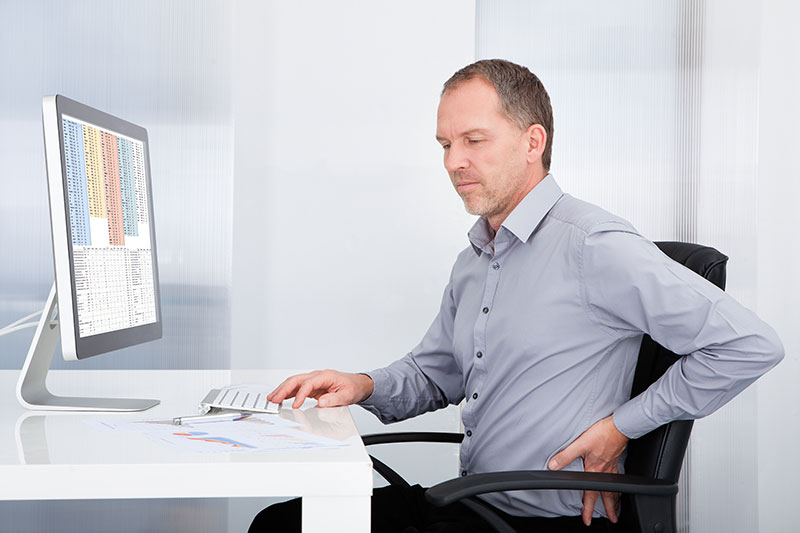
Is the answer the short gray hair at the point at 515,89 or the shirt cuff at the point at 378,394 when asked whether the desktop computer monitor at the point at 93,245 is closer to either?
the shirt cuff at the point at 378,394

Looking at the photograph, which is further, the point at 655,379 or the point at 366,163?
the point at 366,163

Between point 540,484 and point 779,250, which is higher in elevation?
point 779,250

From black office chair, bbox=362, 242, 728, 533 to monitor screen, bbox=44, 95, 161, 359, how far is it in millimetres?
556

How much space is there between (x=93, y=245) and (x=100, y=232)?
4cm

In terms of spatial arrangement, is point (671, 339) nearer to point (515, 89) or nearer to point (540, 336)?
point (540, 336)

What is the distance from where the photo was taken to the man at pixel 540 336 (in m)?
1.36

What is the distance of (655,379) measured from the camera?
59.4 inches

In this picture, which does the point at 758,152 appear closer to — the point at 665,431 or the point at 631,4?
the point at 631,4

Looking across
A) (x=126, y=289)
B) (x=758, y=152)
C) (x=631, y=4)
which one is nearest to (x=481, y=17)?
(x=631, y=4)

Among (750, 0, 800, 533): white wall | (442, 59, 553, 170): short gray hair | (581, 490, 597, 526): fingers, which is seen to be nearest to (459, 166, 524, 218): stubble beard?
(442, 59, 553, 170): short gray hair

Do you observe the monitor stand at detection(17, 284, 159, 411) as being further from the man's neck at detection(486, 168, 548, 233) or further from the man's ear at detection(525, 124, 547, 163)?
the man's ear at detection(525, 124, 547, 163)

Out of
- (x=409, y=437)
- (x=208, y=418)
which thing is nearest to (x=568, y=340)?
(x=409, y=437)

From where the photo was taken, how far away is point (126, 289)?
161 centimetres

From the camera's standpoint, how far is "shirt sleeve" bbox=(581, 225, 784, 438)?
134 centimetres
